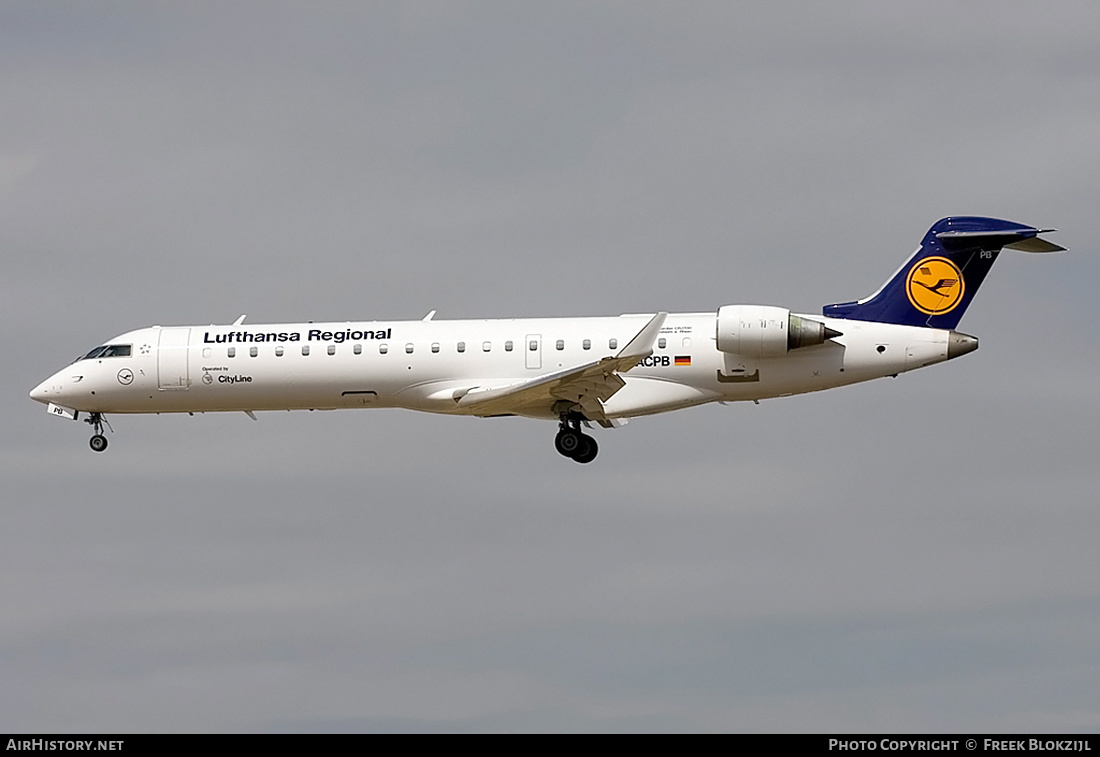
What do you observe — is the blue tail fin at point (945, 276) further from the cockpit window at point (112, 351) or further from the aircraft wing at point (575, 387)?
the cockpit window at point (112, 351)

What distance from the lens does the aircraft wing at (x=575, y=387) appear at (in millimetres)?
32125

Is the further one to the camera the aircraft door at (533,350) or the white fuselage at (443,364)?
the aircraft door at (533,350)

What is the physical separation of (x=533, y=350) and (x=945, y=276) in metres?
8.71

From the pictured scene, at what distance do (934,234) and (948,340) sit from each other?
2575 millimetres

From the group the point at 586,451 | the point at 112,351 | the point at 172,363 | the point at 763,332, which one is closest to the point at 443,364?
the point at 586,451

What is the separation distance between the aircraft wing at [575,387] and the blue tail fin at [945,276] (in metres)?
5.13

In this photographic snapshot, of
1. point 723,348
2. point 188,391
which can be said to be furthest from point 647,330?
point 188,391

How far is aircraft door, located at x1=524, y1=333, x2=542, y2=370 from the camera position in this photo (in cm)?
3475

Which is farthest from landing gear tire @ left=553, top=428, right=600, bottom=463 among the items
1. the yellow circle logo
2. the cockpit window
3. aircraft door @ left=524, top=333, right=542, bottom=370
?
the cockpit window

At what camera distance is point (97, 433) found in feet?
122

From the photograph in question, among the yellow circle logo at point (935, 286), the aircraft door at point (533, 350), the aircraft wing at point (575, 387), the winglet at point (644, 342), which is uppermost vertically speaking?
the yellow circle logo at point (935, 286)

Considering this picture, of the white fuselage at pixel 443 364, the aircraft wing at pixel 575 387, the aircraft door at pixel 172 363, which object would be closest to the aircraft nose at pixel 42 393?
the white fuselage at pixel 443 364

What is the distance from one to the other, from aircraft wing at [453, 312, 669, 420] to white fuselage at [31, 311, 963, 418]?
0.98 ft
